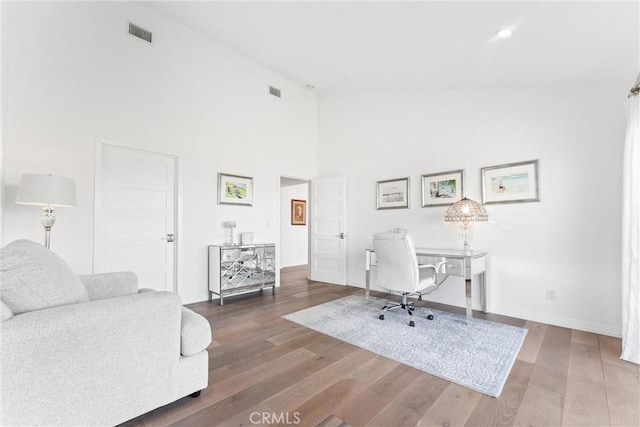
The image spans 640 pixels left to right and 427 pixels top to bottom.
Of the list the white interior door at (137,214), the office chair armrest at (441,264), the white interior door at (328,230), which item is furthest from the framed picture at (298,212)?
the office chair armrest at (441,264)

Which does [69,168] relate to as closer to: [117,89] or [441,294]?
[117,89]

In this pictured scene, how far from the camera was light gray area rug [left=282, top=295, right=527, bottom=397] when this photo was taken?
2205mm

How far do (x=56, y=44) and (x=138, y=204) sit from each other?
5.95ft

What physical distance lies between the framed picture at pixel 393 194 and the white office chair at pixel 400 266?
1.38 meters

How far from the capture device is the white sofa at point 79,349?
1261mm

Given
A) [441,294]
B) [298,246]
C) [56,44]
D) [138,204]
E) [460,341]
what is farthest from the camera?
[298,246]

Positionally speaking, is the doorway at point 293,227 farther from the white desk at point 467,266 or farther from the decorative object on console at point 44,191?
the decorative object on console at point 44,191

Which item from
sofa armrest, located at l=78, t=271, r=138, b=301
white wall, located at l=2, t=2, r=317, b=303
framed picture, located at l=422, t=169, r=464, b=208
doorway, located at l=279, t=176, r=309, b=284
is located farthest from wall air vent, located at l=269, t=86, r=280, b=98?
sofa armrest, located at l=78, t=271, r=138, b=301

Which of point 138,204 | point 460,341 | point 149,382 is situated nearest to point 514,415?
point 460,341

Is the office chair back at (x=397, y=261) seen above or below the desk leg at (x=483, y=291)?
above

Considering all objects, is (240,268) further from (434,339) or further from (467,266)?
(467,266)

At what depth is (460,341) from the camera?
2775mm

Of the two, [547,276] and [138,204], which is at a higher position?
[138,204]

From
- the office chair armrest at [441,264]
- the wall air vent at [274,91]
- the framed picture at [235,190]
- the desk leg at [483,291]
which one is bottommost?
the desk leg at [483,291]
